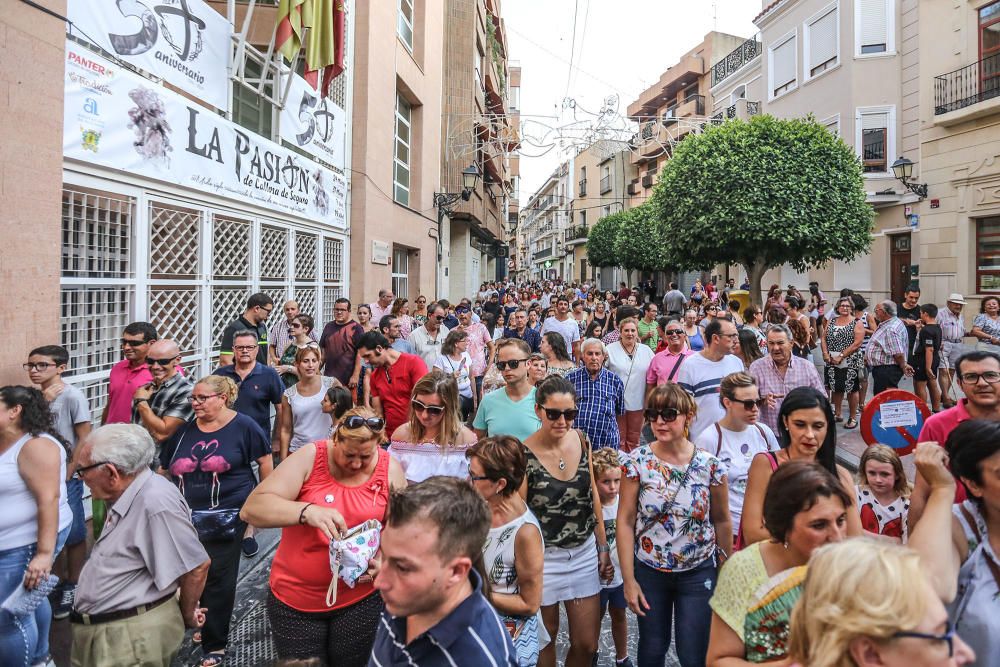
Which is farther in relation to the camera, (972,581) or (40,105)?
(40,105)

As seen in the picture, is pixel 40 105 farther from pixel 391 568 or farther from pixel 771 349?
pixel 771 349

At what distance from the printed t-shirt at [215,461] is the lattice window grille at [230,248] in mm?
4267

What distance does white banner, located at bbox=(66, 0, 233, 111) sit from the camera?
5.21 meters

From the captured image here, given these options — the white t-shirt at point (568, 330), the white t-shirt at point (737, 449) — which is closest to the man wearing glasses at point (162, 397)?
the white t-shirt at point (737, 449)

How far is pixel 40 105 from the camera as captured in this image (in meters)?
4.48

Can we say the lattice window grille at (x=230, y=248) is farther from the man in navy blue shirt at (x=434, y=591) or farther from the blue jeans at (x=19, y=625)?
the man in navy blue shirt at (x=434, y=591)

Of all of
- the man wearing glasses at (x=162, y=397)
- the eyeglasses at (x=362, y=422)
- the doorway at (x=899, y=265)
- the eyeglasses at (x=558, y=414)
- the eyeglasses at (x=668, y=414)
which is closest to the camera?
the eyeglasses at (x=362, y=422)

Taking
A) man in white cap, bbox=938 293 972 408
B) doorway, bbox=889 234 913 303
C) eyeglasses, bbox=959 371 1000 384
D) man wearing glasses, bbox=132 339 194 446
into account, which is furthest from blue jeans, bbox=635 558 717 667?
doorway, bbox=889 234 913 303

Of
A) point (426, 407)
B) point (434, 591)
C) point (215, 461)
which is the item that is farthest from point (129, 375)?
point (434, 591)

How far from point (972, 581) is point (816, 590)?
113 centimetres

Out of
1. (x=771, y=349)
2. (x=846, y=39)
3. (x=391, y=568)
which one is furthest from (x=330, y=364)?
(x=846, y=39)

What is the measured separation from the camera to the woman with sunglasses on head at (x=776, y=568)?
1779 mm

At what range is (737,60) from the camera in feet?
93.1

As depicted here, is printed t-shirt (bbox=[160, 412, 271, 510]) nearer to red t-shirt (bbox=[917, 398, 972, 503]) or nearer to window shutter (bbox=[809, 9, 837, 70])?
red t-shirt (bbox=[917, 398, 972, 503])
